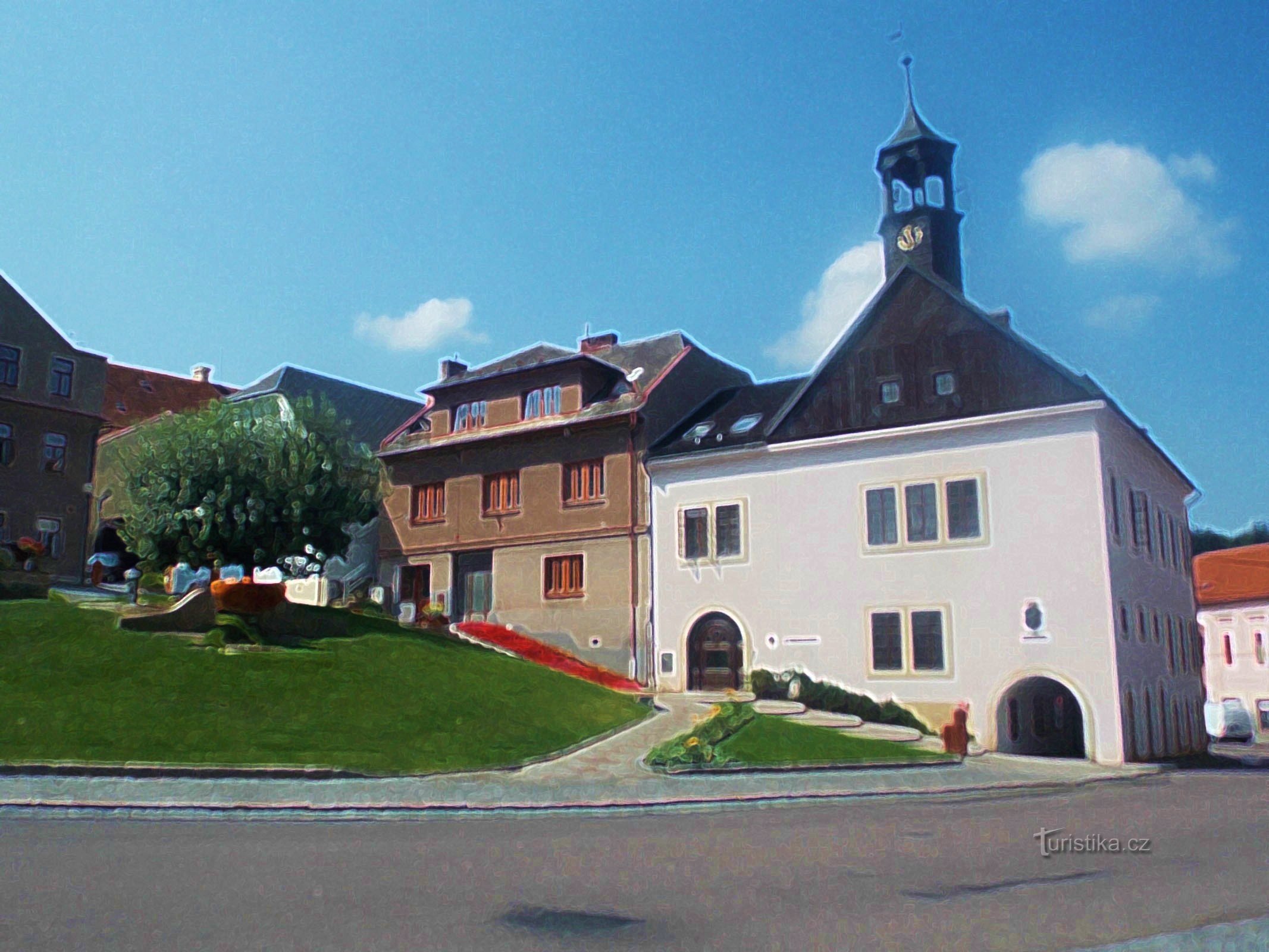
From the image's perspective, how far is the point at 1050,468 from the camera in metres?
29.5

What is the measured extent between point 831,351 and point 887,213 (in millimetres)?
5526

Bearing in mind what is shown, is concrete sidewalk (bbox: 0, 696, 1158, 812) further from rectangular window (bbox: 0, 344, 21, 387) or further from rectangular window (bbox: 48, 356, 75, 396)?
rectangular window (bbox: 48, 356, 75, 396)

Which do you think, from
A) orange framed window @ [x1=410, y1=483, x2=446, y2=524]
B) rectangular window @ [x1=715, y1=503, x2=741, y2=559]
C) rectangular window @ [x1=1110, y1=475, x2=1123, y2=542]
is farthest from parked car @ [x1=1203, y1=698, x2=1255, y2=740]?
orange framed window @ [x1=410, y1=483, x2=446, y2=524]

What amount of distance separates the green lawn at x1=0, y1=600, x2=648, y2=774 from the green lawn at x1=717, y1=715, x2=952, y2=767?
3462 millimetres

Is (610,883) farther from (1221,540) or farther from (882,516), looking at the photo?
(1221,540)

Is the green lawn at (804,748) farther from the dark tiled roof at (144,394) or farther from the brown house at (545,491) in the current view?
the dark tiled roof at (144,394)

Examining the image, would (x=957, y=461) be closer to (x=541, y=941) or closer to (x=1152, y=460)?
(x=1152, y=460)

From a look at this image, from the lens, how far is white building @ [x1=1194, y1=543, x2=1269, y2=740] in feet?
187

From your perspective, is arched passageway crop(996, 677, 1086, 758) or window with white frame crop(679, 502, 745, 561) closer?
arched passageway crop(996, 677, 1086, 758)

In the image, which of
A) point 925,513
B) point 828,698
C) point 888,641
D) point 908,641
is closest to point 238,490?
point 828,698

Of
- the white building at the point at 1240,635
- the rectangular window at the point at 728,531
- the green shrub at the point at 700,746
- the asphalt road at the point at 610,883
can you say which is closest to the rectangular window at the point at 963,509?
the rectangular window at the point at 728,531

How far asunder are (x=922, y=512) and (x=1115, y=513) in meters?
5.11

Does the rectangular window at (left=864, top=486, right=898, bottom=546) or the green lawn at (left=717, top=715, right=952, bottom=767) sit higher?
the rectangular window at (left=864, top=486, right=898, bottom=546)

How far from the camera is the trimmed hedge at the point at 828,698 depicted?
99.9ft
